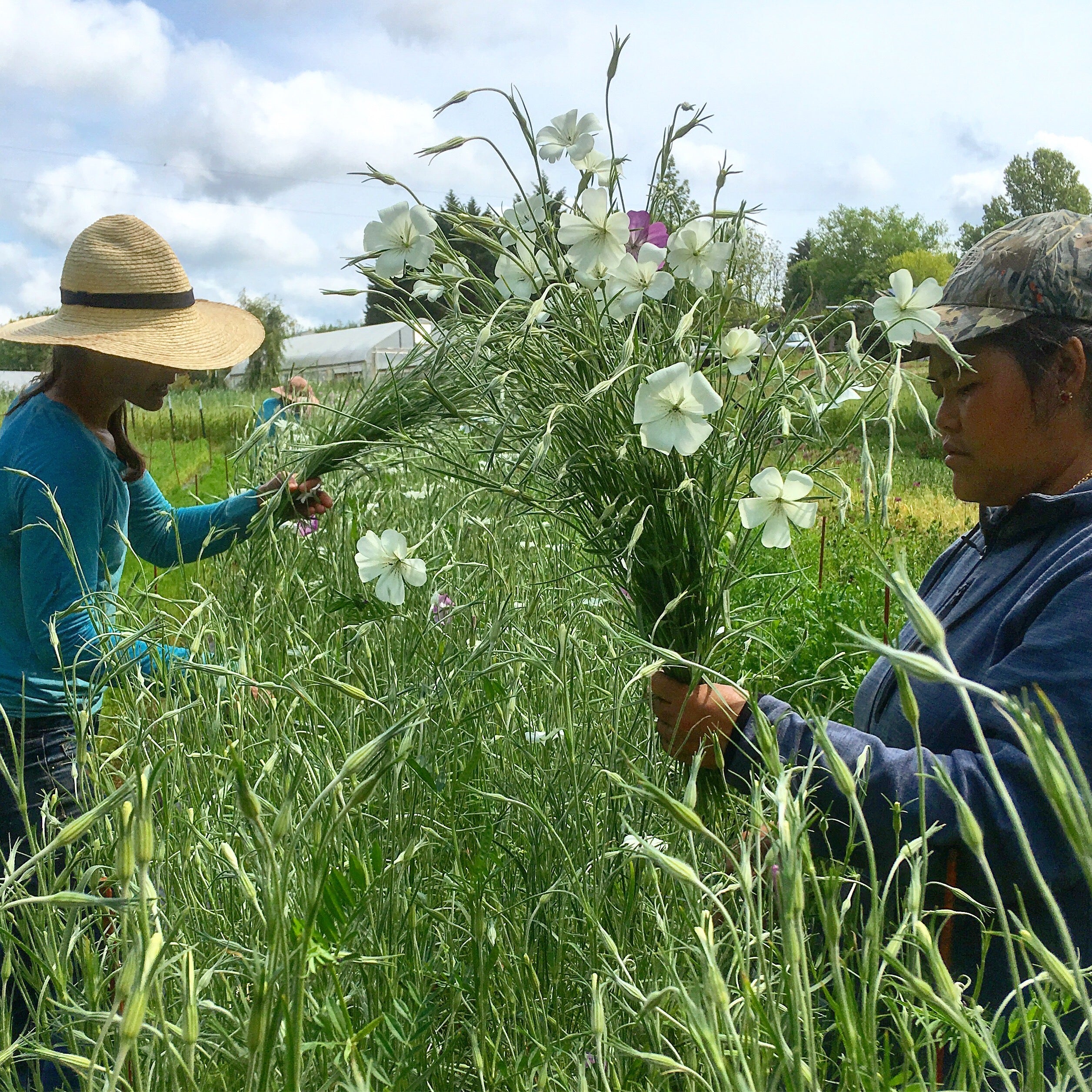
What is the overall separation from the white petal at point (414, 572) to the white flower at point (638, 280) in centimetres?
38

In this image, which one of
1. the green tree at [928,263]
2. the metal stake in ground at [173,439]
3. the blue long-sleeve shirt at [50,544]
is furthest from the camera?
the green tree at [928,263]

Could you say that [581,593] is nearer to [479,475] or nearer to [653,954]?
[479,475]

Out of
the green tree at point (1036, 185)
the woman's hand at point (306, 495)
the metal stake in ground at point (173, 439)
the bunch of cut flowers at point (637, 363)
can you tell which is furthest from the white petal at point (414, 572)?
the green tree at point (1036, 185)

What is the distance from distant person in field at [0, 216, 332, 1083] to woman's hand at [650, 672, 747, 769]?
2.28 ft

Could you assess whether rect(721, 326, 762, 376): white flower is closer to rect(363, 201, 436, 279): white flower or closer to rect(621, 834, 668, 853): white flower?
rect(363, 201, 436, 279): white flower

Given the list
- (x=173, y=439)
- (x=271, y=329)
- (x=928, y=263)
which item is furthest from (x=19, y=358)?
(x=173, y=439)

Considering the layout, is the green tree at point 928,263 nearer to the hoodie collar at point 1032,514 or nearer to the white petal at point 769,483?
the hoodie collar at point 1032,514

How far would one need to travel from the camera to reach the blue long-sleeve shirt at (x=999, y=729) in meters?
1.03

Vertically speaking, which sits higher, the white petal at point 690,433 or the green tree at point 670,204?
the green tree at point 670,204

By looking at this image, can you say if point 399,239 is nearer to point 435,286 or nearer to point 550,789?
point 435,286

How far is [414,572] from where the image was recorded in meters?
1.21

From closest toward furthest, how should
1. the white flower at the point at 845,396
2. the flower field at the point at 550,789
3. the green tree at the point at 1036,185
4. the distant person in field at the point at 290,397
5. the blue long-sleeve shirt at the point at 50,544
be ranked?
1. the flower field at the point at 550,789
2. the white flower at the point at 845,396
3. the blue long-sleeve shirt at the point at 50,544
4. the distant person in field at the point at 290,397
5. the green tree at the point at 1036,185

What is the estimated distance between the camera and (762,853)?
129 cm

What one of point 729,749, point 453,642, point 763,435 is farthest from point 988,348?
point 453,642
